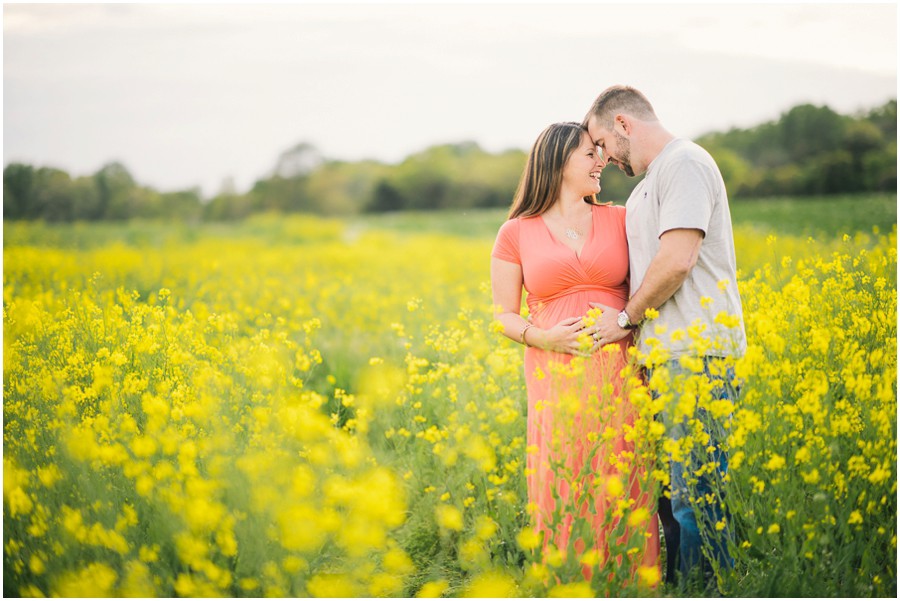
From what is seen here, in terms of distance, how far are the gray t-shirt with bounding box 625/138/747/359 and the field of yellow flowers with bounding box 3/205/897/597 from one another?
0.57 ft

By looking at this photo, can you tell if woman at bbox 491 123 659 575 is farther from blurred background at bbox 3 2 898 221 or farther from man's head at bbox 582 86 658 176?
blurred background at bbox 3 2 898 221

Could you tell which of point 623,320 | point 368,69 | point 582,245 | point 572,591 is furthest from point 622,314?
point 368,69

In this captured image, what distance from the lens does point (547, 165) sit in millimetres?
2760

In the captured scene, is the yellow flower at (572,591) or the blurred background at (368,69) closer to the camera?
the yellow flower at (572,591)

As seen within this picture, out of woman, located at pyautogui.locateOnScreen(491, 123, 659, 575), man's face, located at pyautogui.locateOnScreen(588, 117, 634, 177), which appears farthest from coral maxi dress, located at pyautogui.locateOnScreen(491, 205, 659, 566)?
man's face, located at pyautogui.locateOnScreen(588, 117, 634, 177)

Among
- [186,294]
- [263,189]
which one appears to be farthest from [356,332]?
[263,189]

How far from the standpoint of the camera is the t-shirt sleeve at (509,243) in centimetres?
279

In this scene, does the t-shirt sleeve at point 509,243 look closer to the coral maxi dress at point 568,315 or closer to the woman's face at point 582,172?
the coral maxi dress at point 568,315

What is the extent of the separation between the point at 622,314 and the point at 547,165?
0.72 meters

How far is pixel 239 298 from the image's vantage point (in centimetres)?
520

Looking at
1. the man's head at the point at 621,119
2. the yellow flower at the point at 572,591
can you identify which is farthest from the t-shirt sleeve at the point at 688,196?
the yellow flower at the point at 572,591

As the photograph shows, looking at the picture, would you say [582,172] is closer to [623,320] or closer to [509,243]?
[509,243]

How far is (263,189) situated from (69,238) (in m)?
22.7

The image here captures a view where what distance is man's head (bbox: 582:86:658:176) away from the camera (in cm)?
276
